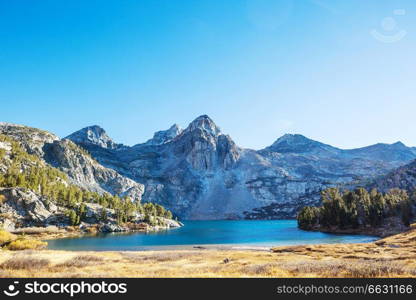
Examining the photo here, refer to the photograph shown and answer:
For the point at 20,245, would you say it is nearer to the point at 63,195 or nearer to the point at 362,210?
the point at 63,195

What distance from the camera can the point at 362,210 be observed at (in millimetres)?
134125

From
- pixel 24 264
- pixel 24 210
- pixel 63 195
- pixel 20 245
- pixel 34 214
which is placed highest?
pixel 63 195

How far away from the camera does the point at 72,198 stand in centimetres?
15838

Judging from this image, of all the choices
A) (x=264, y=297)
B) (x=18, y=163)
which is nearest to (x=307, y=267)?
(x=264, y=297)

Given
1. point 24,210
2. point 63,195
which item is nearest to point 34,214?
point 24,210

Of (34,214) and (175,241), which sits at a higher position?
(34,214)

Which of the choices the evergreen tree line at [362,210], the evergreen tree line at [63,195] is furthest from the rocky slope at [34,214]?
the evergreen tree line at [362,210]

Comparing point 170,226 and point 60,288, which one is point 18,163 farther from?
point 60,288

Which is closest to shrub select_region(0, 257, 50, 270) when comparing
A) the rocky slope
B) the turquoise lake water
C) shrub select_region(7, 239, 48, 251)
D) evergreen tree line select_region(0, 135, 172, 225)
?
shrub select_region(7, 239, 48, 251)

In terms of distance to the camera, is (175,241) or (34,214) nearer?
(175,241)

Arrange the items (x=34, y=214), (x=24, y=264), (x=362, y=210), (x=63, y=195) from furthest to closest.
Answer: (x=63, y=195) → (x=362, y=210) → (x=34, y=214) → (x=24, y=264)

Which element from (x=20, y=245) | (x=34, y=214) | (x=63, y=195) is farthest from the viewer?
(x=63, y=195)

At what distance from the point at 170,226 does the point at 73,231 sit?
74.1m

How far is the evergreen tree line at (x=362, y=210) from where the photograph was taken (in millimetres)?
123375
